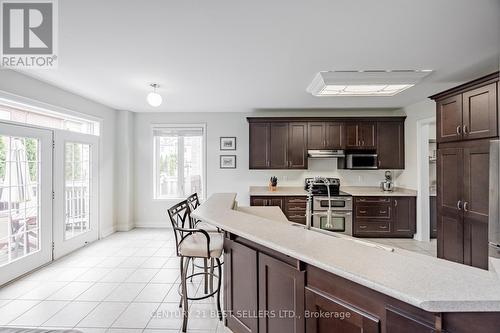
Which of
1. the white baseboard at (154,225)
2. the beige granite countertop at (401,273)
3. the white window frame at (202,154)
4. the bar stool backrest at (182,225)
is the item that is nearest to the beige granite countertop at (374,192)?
the white window frame at (202,154)

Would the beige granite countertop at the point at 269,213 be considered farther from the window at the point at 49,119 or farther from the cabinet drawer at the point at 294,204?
the window at the point at 49,119

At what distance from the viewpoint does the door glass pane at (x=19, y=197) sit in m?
2.94

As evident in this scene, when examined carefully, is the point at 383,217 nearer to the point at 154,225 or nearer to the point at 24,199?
the point at 154,225

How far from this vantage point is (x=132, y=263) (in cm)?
361

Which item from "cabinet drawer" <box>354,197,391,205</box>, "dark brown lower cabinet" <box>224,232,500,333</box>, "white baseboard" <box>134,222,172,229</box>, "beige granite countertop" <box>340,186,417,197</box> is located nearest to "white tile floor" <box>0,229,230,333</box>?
"dark brown lower cabinet" <box>224,232,500,333</box>

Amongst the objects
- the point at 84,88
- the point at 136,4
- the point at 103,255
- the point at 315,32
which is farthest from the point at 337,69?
the point at 103,255

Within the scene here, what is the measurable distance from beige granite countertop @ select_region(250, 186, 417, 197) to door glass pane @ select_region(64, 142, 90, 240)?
297cm

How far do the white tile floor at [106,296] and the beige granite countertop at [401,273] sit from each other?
1364mm

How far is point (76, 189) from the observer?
164 inches

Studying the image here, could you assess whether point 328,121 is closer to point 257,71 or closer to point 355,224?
point 355,224

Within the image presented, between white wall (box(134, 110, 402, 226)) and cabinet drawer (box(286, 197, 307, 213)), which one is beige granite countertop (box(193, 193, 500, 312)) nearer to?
cabinet drawer (box(286, 197, 307, 213))

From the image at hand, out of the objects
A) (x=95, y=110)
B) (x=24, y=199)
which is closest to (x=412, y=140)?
(x=95, y=110)

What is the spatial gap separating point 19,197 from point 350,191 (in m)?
5.26

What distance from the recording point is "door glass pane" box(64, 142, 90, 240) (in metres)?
3.95
